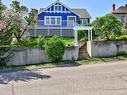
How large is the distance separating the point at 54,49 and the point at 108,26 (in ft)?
23.6

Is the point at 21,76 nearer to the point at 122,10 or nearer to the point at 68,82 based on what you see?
the point at 68,82

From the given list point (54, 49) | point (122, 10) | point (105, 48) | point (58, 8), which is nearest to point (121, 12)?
point (122, 10)

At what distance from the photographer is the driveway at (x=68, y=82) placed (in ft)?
44.9

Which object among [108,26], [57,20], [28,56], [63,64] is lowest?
[63,64]

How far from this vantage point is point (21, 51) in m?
23.4

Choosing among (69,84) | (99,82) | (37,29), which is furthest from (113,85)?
(37,29)

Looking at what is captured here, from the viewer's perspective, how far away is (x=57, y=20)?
2190 inches

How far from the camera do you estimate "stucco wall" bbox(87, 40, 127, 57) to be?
1012 inches

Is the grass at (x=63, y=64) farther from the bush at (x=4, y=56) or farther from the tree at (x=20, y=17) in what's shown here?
the tree at (x=20, y=17)

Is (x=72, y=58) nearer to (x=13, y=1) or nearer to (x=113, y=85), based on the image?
(x=113, y=85)

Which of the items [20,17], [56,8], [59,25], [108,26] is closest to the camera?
[108,26]

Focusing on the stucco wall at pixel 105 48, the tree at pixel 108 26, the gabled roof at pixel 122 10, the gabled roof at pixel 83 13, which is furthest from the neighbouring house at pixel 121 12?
the stucco wall at pixel 105 48

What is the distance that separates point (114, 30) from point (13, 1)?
1817 centimetres

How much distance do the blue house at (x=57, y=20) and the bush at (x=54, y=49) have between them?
1193 inches
